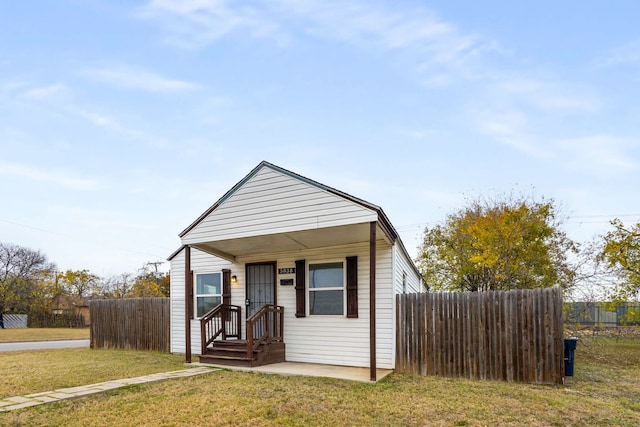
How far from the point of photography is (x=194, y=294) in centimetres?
1189

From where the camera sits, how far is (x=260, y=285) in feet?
35.6

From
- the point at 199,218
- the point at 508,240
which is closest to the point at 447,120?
the point at 508,240

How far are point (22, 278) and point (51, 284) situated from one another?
2.55 meters

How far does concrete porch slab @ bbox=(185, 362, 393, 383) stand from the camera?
794cm

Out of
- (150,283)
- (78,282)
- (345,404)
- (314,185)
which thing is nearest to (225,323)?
(314,185)

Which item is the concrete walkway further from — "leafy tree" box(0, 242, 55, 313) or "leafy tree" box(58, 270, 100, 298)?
"leafy tree" box(58, 270, 100, 298)

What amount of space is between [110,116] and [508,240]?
1308 cm

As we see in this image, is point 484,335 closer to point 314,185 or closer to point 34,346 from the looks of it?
point 314,185

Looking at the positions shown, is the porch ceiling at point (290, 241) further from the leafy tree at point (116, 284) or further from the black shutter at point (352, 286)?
the leafy tree at point (116, 284)

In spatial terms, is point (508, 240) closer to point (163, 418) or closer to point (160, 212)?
point (163, 418)

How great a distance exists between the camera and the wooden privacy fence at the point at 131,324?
12.5 meters

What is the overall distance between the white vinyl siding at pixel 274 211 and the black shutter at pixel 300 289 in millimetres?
1617

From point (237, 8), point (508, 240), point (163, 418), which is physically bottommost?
point (163, 418)

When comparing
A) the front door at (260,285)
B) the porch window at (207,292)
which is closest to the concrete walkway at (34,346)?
the porch window at (207,292)
